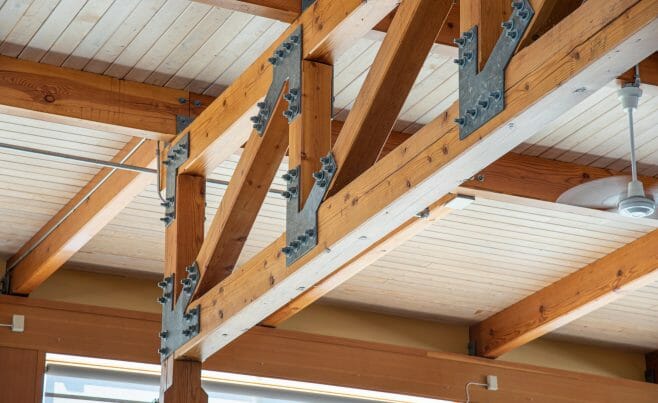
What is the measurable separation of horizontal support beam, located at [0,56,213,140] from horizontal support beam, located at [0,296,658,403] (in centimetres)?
230

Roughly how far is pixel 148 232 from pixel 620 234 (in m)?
3.02

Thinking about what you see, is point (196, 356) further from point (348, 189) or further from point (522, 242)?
point (522, 242)

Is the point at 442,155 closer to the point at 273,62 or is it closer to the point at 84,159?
the point at 273,62

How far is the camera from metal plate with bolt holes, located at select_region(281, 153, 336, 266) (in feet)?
17.6

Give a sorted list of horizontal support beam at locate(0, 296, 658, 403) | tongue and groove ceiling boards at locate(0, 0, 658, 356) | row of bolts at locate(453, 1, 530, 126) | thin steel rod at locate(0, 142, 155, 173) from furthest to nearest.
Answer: horizontal support beam at locate(0, 296, 658, 403)
thin steel rod at locate(0, 142, 155, 173)
tongue and groove ceiling boards at locate(0, 0, 658, 356)
row of bolts at locate(453, 1, 530, 126)

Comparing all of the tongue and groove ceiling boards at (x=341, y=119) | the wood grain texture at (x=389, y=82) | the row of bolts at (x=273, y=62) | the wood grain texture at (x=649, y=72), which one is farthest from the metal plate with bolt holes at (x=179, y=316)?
the wood grain texture at (x=649, y=72)

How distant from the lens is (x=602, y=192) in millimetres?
5887

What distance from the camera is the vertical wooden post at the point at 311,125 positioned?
18.3 ft

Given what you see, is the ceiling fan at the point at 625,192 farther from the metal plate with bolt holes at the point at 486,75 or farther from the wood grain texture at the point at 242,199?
the wood grain texture at the point at 242,199

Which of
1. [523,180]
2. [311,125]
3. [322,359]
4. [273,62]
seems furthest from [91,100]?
[322,359]

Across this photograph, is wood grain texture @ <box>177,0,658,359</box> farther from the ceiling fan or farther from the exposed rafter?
the exposed rafter

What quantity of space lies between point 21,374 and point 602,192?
167 inches

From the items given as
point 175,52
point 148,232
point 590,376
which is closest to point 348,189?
point 175,52

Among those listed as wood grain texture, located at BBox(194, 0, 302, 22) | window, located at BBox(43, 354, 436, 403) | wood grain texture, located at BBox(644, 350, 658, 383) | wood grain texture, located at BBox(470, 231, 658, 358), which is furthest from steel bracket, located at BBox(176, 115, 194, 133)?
wood grain texture, located at BBox(644, 350, 658, 383)
